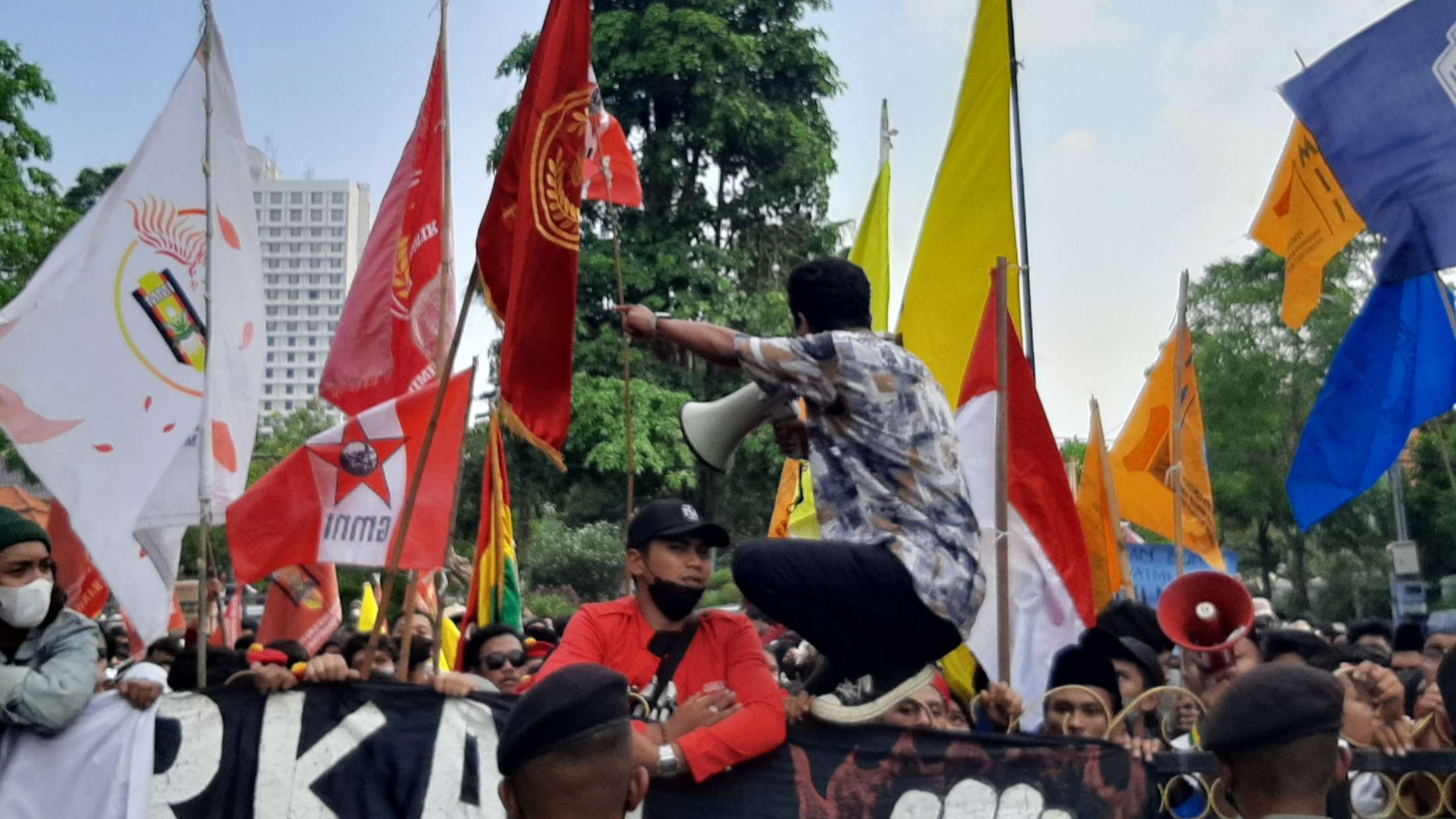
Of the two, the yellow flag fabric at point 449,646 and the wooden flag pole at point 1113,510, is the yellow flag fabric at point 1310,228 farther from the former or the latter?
the yellow flag fabric at point 449,646

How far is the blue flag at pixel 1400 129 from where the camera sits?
273 inches

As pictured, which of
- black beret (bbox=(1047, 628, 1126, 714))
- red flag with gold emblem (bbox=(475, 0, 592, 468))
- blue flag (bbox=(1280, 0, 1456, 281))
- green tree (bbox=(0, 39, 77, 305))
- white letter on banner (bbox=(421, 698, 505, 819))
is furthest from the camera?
green tree (bbox=(0, 39, 77, 305))

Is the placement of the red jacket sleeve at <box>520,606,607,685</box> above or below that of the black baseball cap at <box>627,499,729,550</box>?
below

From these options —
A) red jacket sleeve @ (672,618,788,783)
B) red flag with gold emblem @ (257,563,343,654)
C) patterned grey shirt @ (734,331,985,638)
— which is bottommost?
red flag with gold emblem @ (257,563,343,654)

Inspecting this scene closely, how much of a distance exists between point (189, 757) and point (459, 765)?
759mm

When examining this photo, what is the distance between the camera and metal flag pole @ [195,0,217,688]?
20.7 ft

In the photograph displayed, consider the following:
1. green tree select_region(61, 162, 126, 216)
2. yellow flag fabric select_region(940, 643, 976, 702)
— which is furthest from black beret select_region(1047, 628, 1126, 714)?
green tree select_region(61, 162, 126, 216)

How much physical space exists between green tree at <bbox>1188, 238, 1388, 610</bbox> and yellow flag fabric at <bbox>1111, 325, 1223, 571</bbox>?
2829cm

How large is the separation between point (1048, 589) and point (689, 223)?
24815 millimetres

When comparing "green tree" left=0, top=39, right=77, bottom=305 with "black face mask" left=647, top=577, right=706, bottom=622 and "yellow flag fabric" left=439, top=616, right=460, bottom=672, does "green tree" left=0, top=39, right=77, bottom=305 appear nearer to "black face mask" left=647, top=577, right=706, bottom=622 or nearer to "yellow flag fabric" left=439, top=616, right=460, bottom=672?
"yellow flag fabric" left=439, top=616, right=460, bottom=672

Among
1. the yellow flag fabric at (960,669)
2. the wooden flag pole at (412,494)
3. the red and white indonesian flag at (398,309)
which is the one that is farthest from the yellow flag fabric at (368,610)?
the wooden flag pole at (412,494)

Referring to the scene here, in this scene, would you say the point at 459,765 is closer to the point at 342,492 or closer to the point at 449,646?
the point at 342,492

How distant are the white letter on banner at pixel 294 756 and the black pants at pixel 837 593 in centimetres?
A: 122

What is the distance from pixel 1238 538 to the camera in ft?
156
